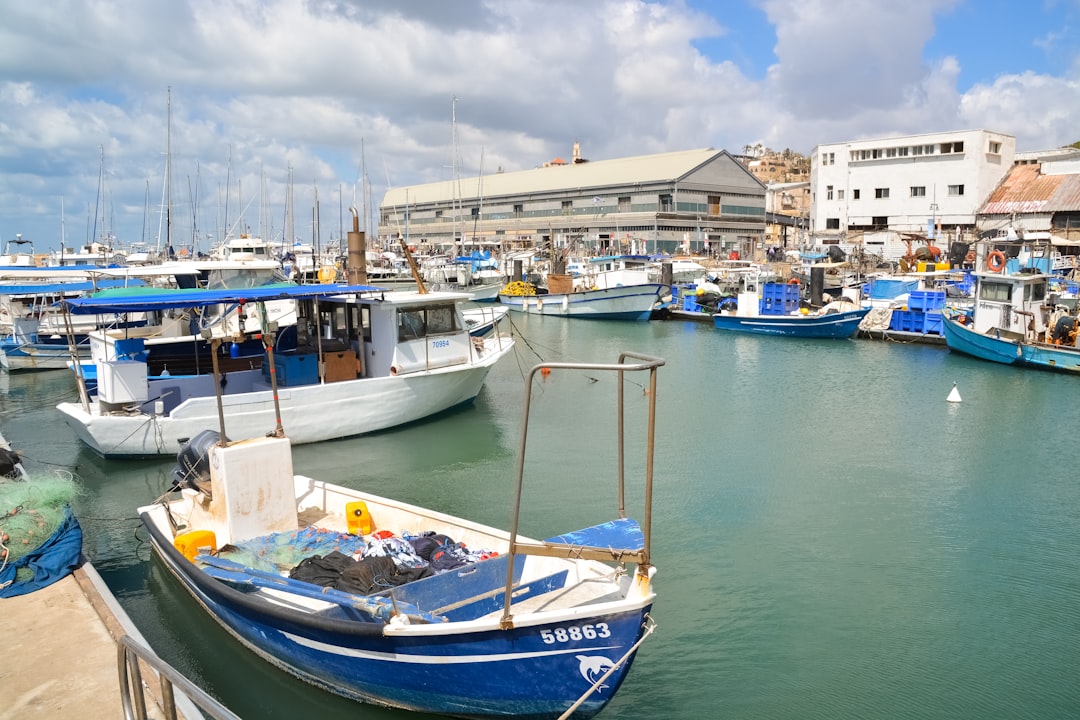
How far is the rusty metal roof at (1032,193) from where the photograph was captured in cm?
4784

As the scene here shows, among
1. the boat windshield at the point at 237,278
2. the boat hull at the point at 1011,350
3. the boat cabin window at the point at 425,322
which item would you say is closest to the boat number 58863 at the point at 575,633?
the boat cabin window at the point at 425,322

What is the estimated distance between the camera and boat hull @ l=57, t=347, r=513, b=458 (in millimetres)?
13852

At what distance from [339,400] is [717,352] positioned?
1873 centimetres

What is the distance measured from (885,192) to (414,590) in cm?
5781

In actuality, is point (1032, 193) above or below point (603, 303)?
above

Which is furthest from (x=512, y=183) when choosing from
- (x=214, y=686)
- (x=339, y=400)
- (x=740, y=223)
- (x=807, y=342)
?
(x=214, y=686)

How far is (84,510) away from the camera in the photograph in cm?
1221

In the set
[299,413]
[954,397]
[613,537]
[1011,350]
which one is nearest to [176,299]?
[299,413]

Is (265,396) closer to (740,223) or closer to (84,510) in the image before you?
(84,510)

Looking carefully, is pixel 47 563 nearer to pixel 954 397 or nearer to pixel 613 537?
pixel 613 537

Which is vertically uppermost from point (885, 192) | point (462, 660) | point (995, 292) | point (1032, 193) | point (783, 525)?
point (885, 192)

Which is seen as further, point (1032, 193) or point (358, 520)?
point (1032, 193)

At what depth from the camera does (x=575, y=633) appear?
561cm

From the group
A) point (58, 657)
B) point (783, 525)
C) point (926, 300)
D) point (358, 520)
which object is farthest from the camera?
point (926, 300)
